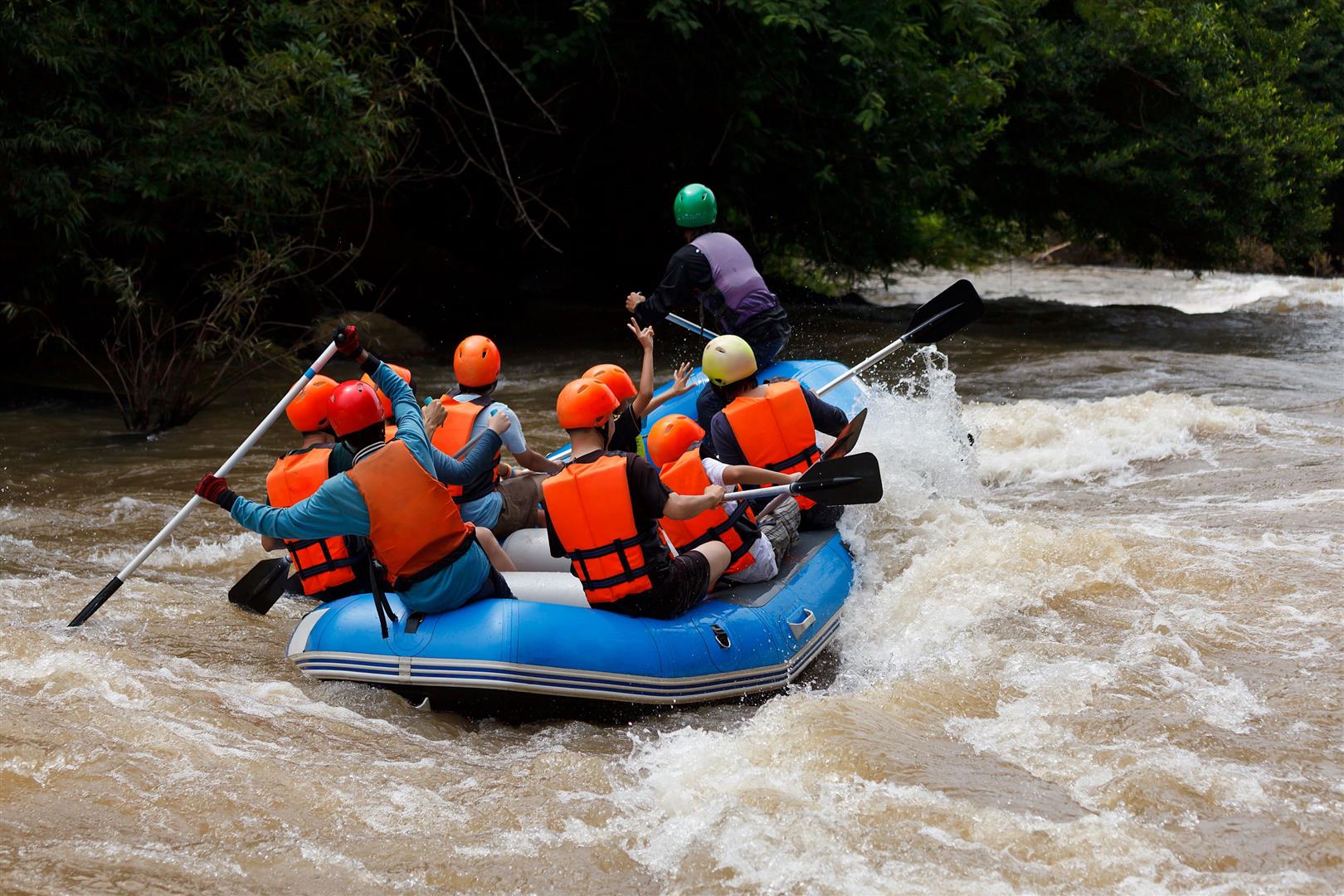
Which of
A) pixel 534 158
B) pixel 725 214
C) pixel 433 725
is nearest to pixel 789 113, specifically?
pixel 725 214

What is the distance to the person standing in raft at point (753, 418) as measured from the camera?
504cm

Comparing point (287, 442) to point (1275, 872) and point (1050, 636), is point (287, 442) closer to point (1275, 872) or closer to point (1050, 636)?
point (1050, 636)

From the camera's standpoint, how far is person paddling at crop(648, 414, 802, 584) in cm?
456

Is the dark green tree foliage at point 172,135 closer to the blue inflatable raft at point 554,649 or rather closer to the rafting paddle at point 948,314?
the rafting paddle at point 948,314

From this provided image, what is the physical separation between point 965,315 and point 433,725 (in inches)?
149

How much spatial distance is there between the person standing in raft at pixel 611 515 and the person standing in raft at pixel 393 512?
0.31 metres

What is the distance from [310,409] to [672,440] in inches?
51.5

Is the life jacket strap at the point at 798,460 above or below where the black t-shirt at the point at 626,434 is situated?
below

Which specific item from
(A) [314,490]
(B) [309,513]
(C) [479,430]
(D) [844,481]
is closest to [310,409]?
(A) [314,490]

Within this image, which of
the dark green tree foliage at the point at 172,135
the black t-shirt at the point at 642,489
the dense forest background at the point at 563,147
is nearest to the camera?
the black t-shirt at the point at 642,489

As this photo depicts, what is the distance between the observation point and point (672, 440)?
15.7ft

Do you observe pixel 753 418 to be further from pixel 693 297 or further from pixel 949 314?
pixel 949 314

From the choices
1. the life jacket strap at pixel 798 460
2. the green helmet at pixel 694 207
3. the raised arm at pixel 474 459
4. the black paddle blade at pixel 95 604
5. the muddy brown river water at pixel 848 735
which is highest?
the green helmet at pixel 694 207

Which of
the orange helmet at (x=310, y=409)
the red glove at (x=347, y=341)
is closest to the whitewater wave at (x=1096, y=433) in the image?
the orange helmet at (x=310, y=409)
